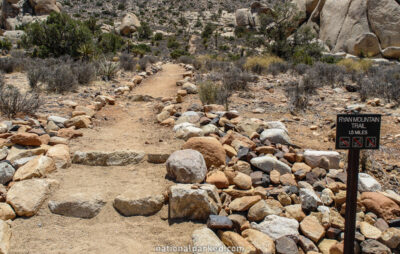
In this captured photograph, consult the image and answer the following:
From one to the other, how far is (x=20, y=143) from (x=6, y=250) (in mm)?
1834

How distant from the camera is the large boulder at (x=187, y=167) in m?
3.22

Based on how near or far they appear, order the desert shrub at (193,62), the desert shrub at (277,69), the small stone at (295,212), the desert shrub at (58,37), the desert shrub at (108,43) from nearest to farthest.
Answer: the small stone at (295,212) → the desert shrub at (277,69) → the desert shrub at (58,37) → the desert shrub at (193,62) → the desert shrub at (108,43)

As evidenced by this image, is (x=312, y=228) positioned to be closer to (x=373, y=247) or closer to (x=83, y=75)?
(x=373, y=247)

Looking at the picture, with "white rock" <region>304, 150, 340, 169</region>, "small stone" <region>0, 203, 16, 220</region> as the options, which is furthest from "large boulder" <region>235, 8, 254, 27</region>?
"small stone" <region>0, 203, 16, 220</region>

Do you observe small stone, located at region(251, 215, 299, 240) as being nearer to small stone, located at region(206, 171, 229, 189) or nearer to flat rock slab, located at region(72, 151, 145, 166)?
small stone, located at region(206, 171, 229, 189)

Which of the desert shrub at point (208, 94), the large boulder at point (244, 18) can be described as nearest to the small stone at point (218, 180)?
the desert shrub at point (208, 94)

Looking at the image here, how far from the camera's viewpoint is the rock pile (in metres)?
2.65

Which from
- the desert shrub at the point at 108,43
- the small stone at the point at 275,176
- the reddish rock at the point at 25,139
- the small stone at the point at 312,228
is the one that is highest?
the desert shrub at the point at 108,43

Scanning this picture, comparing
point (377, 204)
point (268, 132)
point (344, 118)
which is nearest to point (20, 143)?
point (268, 132)

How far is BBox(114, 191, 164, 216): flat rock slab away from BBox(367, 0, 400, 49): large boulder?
23406 mm

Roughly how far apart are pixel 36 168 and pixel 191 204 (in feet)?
5.83

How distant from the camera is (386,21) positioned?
68.5 feet

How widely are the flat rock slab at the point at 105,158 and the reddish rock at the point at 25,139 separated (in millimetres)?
545

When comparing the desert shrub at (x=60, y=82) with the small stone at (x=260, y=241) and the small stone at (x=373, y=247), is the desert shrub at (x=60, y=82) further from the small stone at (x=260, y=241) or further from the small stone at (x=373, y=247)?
the small stone at (x=373, y=247)
